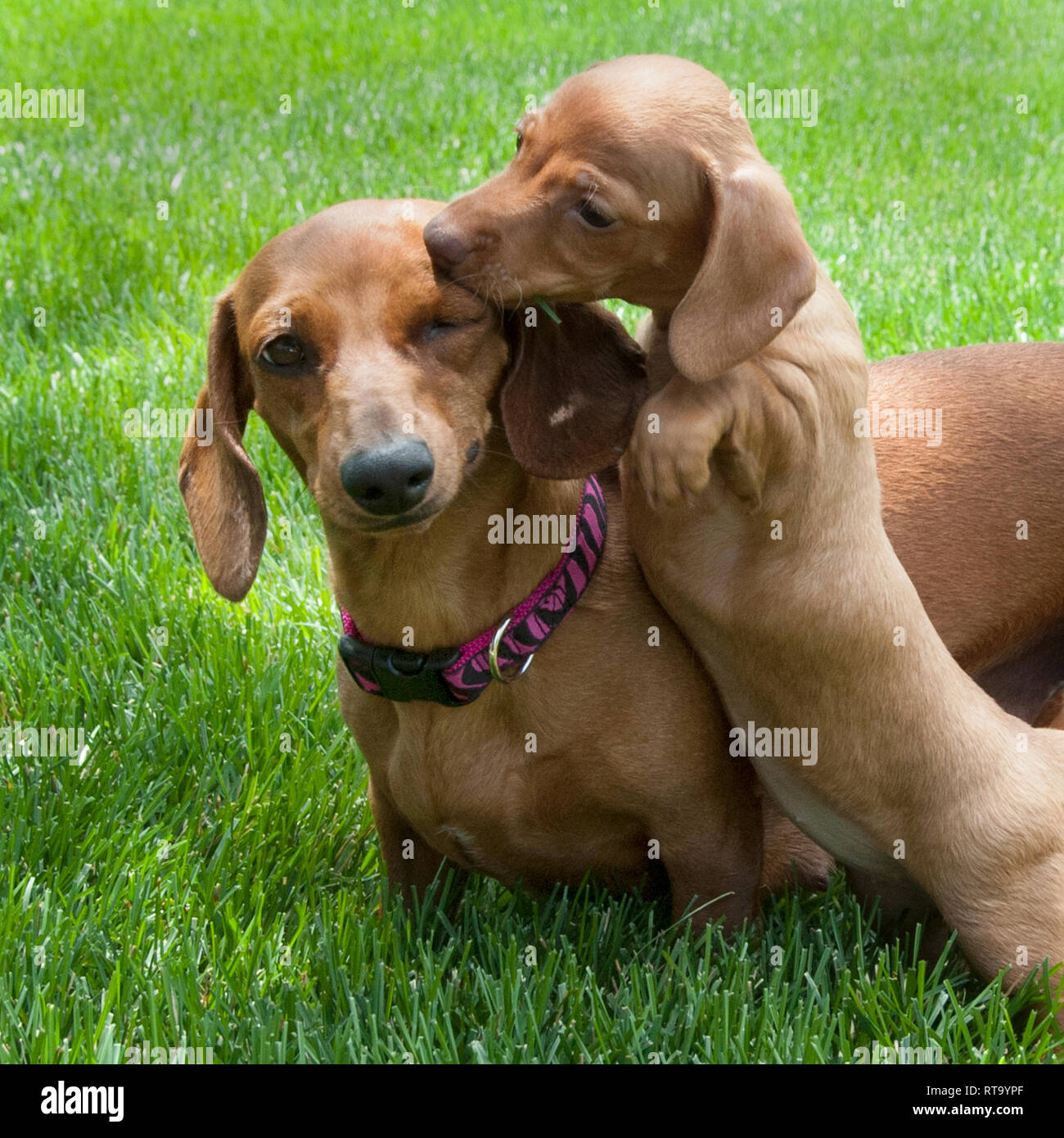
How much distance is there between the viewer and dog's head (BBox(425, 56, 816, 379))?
6.12 feet

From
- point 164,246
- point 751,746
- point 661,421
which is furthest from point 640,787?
point 164,246

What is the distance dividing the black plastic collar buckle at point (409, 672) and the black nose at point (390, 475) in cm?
35

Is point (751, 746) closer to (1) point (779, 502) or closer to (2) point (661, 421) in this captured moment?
(1) point (779, 502)

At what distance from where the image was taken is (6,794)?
110 inches

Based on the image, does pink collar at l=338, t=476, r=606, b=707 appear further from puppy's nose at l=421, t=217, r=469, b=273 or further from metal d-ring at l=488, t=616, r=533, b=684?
puppy's nose at l=421, t=217, r=469, b=273

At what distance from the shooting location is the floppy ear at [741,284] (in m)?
1.85

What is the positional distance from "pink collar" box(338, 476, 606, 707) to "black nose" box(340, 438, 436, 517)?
34cm

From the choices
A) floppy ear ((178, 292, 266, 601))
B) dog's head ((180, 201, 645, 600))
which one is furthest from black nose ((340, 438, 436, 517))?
floppy ear ((178, 292, 266, 601))

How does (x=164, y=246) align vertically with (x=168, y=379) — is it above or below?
above

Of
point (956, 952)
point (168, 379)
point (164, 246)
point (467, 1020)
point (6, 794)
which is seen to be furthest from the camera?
point (164, 246)

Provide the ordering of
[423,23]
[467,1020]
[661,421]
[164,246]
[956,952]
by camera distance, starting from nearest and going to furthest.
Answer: [661,421] → [467,1020] → [956,952] → [164,246] → [423,23]

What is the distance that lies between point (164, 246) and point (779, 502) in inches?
155

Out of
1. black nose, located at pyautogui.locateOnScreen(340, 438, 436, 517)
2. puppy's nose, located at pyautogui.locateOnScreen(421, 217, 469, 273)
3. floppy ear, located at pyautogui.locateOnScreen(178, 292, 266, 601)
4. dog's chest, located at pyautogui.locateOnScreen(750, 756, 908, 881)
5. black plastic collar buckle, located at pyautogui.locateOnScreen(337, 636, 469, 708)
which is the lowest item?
dog's chest, located at pyautogui.locateOnScreen(750, 756, 908, 881)

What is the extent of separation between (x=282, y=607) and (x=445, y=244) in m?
1.69
